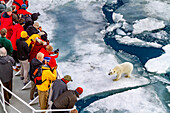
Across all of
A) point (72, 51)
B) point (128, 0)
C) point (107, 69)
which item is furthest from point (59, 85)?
point (128, 0)

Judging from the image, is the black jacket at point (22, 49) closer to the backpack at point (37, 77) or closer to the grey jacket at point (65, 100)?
the backpack at point (37, 77)

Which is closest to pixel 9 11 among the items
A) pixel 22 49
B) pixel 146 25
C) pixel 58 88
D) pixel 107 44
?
pixel 22 49

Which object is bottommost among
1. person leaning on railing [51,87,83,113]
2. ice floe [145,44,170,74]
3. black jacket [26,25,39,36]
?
ice floe [145,44,170,74]

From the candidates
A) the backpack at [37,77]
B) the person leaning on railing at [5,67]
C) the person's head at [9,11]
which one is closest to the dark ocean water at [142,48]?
the person's head at [9,11]

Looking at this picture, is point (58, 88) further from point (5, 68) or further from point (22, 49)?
point (22, 49)

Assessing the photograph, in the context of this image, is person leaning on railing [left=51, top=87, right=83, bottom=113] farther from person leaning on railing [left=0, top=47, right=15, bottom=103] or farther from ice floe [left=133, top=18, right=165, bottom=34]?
ice floe [left=133, top=18, right=165, bottom=34]

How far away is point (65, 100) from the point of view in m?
4.38

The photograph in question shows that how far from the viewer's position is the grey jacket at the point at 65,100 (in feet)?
14.3

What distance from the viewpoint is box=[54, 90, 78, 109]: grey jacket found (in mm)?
4371

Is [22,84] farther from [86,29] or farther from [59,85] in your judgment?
[86,29]

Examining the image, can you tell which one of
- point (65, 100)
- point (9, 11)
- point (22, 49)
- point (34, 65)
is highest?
point (9, 11)

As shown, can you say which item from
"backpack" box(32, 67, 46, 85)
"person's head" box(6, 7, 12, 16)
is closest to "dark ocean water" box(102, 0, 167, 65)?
"person's head" box(6, 7, 12, 16)

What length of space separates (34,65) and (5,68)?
0.60 meters

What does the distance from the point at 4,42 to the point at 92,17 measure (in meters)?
7.69
